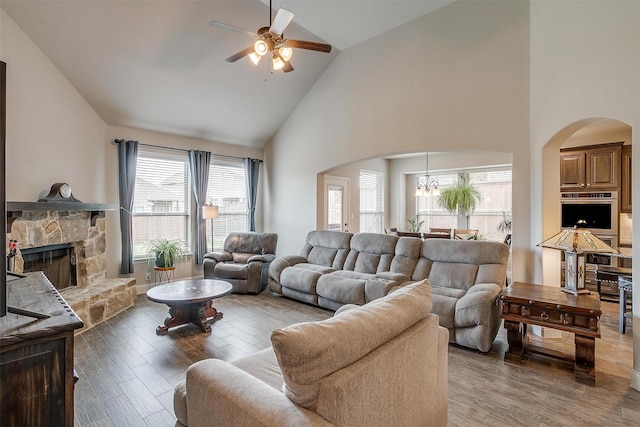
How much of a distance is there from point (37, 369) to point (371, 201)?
7943mm

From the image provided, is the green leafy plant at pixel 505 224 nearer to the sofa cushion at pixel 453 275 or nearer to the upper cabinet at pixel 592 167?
the upper cabinet at pixel 592 167

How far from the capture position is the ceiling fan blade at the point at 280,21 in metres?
2.81

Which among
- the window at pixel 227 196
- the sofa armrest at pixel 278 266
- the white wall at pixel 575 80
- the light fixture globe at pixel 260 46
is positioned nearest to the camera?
the white wall at pixel 575 80

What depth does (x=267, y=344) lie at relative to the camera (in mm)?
3471

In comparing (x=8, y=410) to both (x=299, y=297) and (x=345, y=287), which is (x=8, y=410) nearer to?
(x=345, y=287)

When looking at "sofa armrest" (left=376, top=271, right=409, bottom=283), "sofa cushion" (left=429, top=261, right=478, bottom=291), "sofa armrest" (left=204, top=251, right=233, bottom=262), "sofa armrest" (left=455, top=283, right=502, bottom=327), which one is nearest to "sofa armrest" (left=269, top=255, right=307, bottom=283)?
"sofa armrest" (left=204, top=251, right=233, bottom=262)

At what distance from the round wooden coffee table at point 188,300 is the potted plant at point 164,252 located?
1.49 meters

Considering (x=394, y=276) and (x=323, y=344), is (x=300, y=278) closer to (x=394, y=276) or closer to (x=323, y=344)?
(x=394, y=276)

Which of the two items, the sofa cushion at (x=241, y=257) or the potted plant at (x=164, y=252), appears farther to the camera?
the sofa cushion at (x=241, y=257)

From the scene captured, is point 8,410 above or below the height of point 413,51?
below

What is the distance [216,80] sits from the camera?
5.25 meters

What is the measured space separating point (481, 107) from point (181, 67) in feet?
14.0

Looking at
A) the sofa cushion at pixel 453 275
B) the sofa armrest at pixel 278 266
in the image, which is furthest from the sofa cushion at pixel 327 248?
the sofa cushion at pixel 453 275

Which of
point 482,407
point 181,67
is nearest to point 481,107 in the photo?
point 482,407
